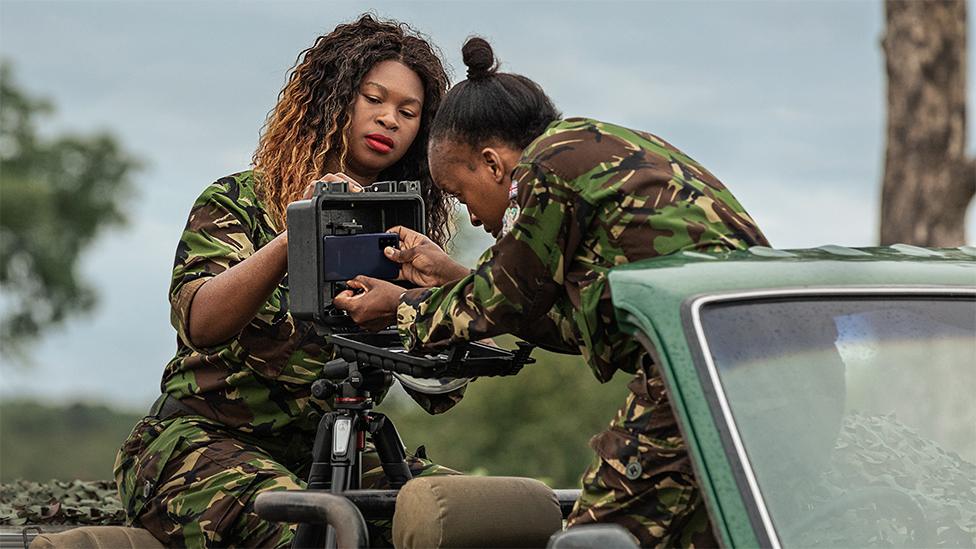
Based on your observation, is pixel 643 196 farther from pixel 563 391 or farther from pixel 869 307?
pixel 563 391

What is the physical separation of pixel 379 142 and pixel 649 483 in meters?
2.21

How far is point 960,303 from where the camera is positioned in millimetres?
3275

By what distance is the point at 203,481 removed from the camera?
449 cm

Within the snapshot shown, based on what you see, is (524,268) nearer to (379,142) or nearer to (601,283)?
(601,283)

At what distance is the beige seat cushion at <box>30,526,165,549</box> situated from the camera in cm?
404

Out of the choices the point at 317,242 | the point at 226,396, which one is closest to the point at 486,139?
the point at 317,242

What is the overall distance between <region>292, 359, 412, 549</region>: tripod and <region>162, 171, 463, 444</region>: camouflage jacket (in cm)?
75

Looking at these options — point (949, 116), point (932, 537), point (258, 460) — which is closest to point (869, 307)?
point (932, 537)

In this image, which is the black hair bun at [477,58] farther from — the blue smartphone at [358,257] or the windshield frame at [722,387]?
the windshield frame at [722,387]

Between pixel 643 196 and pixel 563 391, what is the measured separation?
14.5m

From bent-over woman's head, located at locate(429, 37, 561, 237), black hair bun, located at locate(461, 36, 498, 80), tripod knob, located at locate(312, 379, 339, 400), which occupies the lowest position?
tripod knob, located at locate(312, 379, 339, 400)

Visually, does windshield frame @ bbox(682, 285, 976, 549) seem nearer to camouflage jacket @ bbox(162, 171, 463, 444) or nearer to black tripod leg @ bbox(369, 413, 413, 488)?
black tripod leg @ bbox(369, 413, 413, 488)

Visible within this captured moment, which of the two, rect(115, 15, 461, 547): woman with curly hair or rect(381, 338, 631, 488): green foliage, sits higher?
rect(115, 15, 461, 547): woman with curly hair

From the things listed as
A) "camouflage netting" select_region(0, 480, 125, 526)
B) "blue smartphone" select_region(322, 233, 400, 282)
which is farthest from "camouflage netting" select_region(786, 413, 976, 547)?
"camouflage netting" select_region(0, 480, 125, 526)
